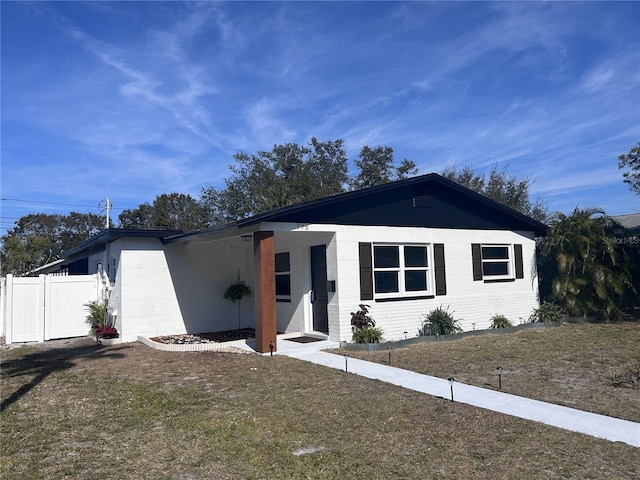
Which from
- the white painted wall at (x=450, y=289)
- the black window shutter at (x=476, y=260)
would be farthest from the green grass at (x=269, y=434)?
the black window shutter at (x=476, y=260)

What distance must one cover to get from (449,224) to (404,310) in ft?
9.55

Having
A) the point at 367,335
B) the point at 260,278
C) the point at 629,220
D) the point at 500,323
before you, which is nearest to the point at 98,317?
the point at 260,278

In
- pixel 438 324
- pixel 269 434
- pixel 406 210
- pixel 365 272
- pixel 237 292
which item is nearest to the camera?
pixel 269 434

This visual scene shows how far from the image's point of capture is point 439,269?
12984mm

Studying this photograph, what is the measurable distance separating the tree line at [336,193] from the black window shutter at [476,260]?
264cm

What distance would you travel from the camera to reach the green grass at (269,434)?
4359 mm

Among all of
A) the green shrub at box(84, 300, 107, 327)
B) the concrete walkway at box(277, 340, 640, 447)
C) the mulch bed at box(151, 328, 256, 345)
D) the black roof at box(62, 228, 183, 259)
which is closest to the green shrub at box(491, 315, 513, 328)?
the concrete walkway at box(277, 340, 640, 447)

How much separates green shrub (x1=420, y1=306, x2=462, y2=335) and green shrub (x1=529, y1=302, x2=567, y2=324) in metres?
3.45

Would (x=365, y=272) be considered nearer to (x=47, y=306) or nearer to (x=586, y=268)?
(x=586, y=268)

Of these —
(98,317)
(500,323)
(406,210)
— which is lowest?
(500,323)

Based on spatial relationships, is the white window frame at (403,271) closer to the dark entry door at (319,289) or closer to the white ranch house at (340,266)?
the white ranch house at (340,266)

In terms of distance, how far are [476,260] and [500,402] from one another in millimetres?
7811

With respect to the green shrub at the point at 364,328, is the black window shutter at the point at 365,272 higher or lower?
higher

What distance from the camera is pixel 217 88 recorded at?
596 inches
